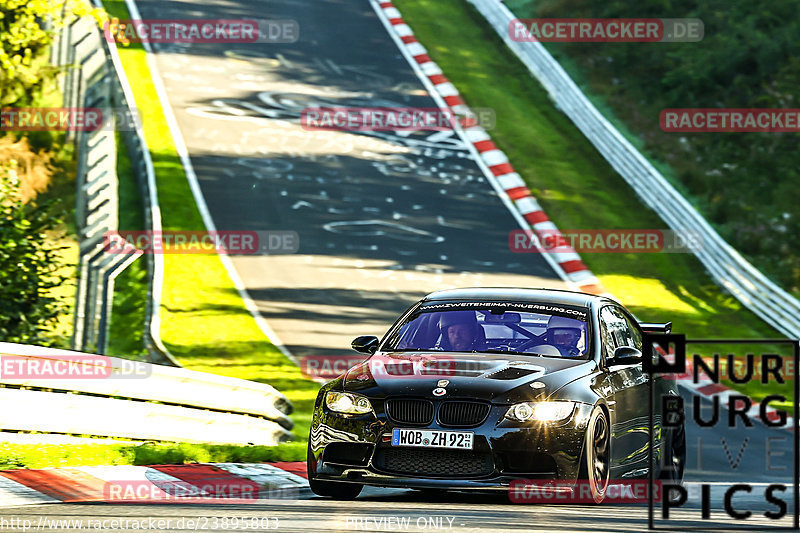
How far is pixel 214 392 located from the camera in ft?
38.2

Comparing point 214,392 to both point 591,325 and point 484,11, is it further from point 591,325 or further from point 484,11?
point 484,11

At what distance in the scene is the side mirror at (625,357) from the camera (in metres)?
9.63

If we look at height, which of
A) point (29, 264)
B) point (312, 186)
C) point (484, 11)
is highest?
point (484, 11)

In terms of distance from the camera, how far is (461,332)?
33.1 ft

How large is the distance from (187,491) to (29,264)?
6810 millimetres

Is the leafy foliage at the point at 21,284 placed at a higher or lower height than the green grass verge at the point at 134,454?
higher

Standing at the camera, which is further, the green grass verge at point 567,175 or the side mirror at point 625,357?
the green grass verge at point 567,175

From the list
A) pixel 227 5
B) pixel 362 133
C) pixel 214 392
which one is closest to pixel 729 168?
pixel 362 133

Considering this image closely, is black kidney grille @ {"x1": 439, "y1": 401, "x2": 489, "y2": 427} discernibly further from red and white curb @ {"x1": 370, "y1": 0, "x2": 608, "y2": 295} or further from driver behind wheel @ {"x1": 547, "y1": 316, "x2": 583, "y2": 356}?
red and white curb @ {"x1": 370, "y1": 0, "x2": 608, "y2": 295}
